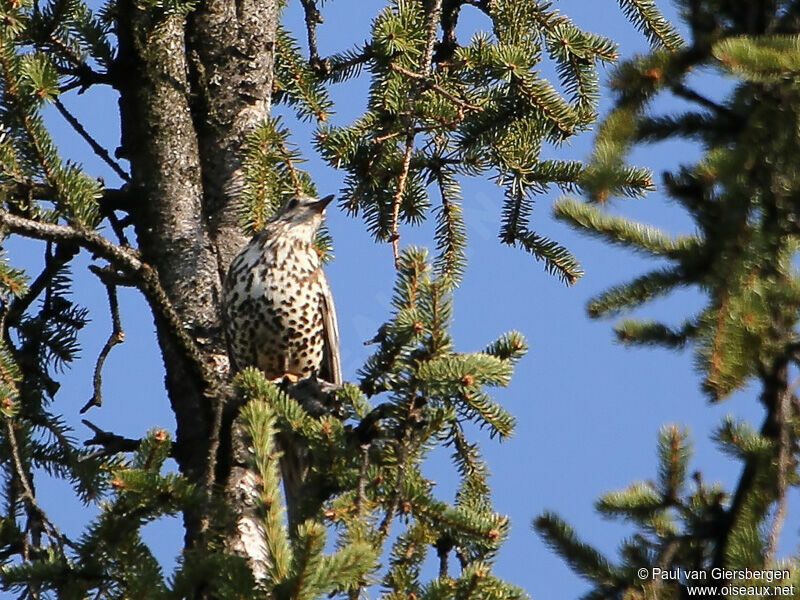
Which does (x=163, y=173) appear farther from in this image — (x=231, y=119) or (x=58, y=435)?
(x=58, y=435)

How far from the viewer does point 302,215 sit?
4.47m

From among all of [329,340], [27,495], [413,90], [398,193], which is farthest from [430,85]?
[27,495]

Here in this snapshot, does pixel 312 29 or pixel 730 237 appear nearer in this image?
pixel 730 237

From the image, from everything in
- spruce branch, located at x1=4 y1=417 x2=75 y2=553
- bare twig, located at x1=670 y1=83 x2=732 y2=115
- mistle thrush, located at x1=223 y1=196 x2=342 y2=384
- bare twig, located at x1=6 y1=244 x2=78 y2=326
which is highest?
mistle thrush, located at x1=223 y1=196 x2=342 y2=384

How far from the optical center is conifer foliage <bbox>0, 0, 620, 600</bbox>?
2715mm

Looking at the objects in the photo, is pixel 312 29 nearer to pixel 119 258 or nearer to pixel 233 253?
pixel 233 253

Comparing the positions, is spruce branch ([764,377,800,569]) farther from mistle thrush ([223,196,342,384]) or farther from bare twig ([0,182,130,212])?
mistle thrush ([223,196,342,384])

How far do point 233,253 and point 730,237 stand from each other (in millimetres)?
2633

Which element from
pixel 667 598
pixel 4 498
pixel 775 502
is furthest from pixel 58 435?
pixel 775 502

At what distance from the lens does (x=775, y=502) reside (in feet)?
7.14

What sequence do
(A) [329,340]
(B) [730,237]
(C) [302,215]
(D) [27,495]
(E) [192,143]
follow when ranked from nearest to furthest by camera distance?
(B) [730,237]
(D) [27,495]
(E) [192,143]
(C) [302,215]
(A) [329,340]

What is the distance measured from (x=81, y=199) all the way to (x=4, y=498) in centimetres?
83

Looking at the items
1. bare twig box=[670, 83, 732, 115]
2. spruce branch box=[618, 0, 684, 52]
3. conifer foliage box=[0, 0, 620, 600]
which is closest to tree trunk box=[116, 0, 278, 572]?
conifer foliage box=[0, 0, 620, 600]

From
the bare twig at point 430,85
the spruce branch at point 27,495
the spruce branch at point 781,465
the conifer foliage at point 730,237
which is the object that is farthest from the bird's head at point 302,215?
the spruce branch at point 781,465
